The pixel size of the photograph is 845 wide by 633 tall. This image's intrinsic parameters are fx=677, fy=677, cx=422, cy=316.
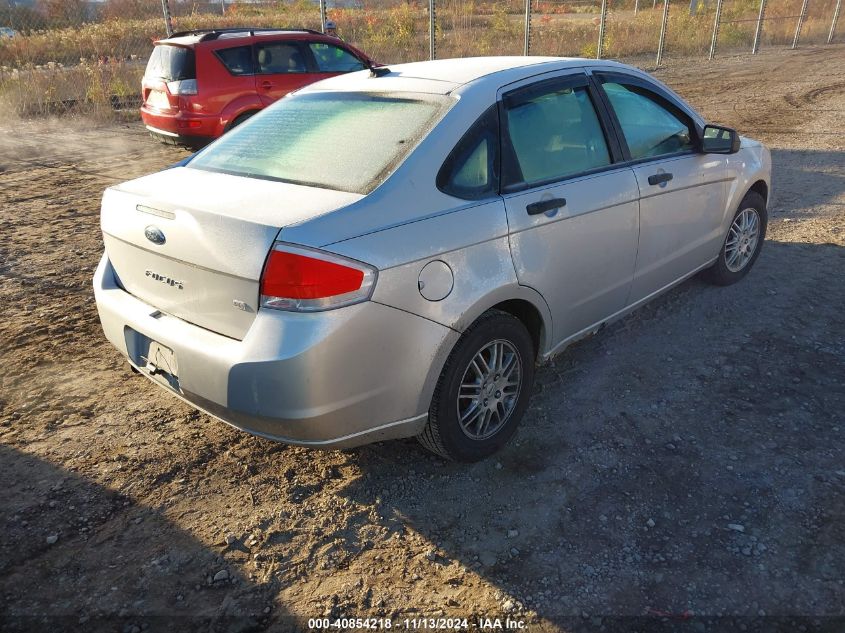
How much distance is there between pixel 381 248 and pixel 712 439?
1.98 meters

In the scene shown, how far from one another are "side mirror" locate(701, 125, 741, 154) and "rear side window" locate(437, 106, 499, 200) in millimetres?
1867

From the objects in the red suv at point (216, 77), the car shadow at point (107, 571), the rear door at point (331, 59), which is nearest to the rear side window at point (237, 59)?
the red suv at point (216, 77)

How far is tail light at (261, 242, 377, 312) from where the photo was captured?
8.02 ft

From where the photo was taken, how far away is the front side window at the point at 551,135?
3.23 meters

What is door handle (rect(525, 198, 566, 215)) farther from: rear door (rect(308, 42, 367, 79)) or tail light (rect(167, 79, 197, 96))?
rear door (rect(308, 42, 367, 79))

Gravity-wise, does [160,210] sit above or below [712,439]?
above

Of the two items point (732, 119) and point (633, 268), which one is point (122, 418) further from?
point (732, 119)

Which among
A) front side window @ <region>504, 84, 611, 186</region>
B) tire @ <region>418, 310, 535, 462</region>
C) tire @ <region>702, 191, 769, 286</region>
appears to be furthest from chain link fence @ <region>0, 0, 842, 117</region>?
tire @ <region>418, 310, 535, 462</region>

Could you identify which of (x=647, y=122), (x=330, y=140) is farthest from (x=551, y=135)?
(x=330, y=140)

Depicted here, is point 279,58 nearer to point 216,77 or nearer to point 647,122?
point 216,77

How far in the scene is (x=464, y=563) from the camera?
264 cm

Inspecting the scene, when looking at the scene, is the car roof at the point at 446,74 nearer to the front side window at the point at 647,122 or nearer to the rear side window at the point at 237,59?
the front side window at the point at 647,122

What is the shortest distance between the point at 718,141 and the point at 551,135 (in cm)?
158

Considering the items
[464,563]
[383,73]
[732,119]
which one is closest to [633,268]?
[383,73]
